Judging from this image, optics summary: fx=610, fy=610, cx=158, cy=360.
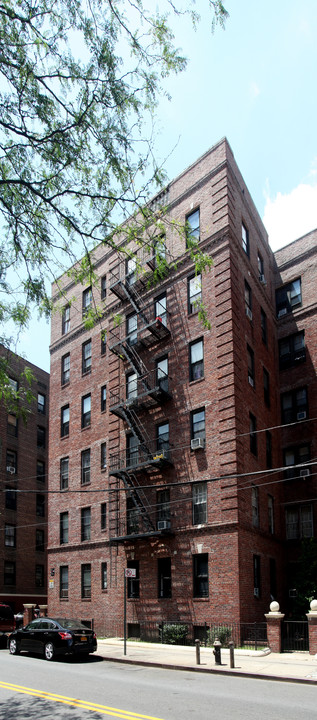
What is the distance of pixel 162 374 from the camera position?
28547 mm

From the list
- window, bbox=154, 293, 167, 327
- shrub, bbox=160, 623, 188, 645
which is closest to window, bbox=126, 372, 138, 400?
window, bbox=154, 293, 167, 327

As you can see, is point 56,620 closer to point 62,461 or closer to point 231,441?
point 231,441

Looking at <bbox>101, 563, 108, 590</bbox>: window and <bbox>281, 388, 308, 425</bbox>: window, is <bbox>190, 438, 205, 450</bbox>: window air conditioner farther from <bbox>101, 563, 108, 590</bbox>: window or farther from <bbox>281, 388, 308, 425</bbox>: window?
<bbox>101, 563, 108, 590</bbox>: window

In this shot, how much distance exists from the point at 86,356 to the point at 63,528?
9.72m

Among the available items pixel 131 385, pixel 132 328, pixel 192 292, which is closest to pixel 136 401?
pixel 131 385

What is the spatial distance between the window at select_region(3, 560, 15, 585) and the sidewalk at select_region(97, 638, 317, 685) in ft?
76.5

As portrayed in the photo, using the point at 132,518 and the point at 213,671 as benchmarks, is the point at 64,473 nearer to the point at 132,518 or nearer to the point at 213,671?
the point at 132,518

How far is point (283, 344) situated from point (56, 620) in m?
19.6

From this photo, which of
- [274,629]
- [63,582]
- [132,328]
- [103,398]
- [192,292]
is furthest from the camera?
[103,398]

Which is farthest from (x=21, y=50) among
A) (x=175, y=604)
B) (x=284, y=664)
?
(x=175, y=604)

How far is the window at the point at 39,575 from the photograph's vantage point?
156 ft

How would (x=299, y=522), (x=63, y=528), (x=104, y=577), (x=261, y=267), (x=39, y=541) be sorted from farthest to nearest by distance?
(x=39, y=541)
(x=63, y=528)
(x=261, y=267)
(x=299, y=522)
(x=104, y=577)

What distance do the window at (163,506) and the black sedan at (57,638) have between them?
21.3 ft

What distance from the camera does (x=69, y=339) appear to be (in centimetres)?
3700
